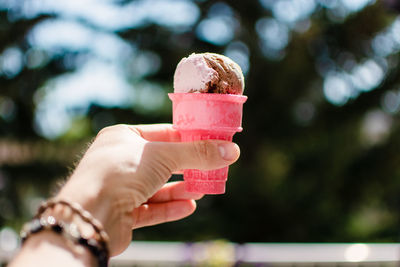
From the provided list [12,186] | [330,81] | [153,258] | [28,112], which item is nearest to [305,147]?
[330,81]

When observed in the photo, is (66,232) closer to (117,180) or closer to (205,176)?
(117,180)

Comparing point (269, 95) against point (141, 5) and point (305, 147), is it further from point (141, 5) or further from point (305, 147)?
point (141, 5)

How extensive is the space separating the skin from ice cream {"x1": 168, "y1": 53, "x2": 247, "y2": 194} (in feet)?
0.49

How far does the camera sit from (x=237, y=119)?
1527mm

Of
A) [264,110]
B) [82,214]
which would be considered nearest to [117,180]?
[82,214]

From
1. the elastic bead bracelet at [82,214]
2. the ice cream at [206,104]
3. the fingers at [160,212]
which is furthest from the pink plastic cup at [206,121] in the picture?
the elastic bead bracelet at [82,214]

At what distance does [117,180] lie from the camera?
1.11m

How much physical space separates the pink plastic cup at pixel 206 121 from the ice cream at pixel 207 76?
0.16ft

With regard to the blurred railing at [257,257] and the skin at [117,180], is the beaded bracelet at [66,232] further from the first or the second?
the blurred railing at [257,257]

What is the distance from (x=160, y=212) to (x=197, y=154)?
1.42ft

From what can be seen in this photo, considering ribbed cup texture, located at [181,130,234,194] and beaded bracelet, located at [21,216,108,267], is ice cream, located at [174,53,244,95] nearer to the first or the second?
ribbed cup texture, located at [181,130,234,194]

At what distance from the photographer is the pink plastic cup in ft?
4.77

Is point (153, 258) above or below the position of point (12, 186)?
below

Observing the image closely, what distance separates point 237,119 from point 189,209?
0.44 meters
